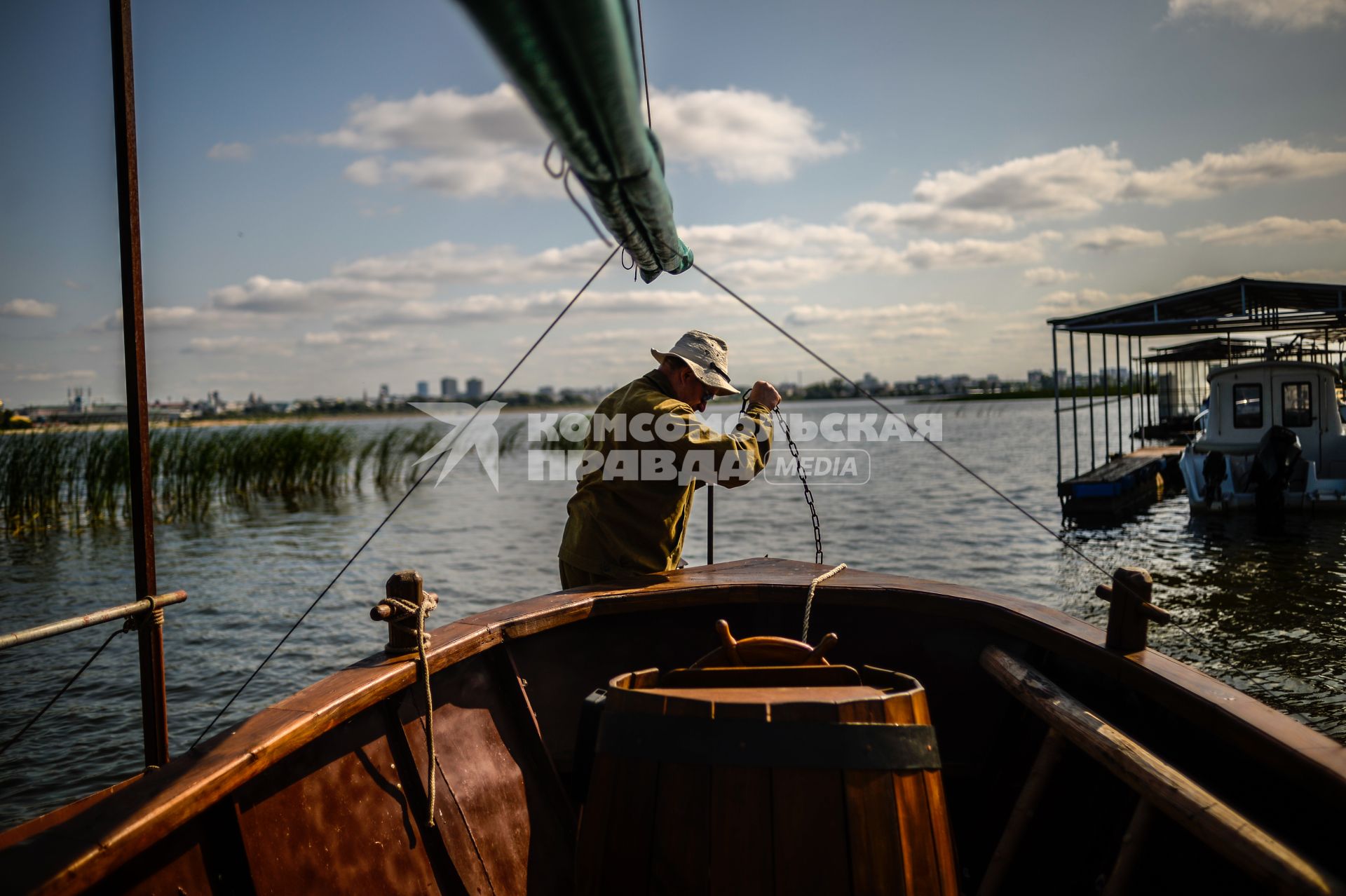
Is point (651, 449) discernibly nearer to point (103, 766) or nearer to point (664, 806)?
point (664, 806)

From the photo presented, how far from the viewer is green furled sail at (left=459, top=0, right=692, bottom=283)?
1197 millimetres

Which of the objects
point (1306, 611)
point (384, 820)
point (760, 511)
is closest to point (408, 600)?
point (384, 820)

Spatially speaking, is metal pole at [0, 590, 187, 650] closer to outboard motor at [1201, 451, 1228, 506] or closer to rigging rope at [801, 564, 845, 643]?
rigging rope at [801, 564, 845, 643]

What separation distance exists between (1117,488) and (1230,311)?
3.96 meters

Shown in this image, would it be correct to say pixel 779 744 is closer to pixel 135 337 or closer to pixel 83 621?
pixel 83 621

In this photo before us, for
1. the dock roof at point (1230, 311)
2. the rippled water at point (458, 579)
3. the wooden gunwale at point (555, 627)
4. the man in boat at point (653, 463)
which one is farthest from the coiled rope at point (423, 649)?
the dock roof at point (1230, 311)

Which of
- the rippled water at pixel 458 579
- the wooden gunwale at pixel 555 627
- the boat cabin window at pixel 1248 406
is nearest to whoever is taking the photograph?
the wooden gunwale at pixel 555 627

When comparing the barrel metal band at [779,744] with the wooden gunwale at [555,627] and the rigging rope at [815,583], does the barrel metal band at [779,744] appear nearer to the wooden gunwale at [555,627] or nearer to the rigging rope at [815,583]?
the wooden gunwale at [555,627]

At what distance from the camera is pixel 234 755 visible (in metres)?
1.72

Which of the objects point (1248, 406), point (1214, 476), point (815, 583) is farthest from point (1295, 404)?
point (815, 583)

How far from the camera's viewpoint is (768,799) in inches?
59.7

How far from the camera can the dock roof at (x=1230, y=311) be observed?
1352 centimetres

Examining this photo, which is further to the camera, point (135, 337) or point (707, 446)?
point (707, 446)

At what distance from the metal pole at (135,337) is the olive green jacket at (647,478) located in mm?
1499
